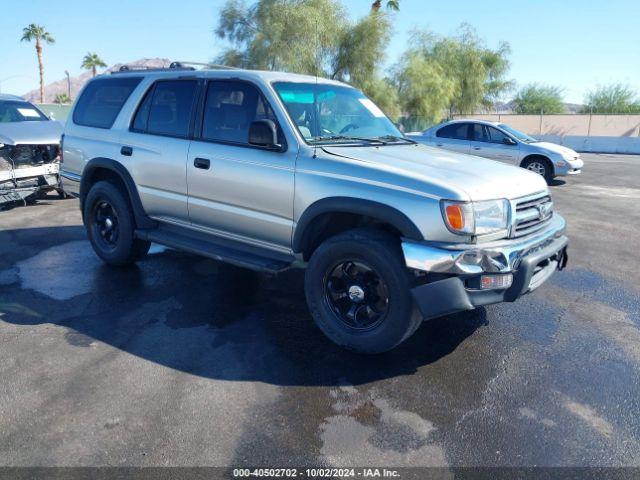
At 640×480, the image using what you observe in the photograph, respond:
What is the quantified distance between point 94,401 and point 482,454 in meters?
2.28

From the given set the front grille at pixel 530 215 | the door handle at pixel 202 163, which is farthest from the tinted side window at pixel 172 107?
the front grille at pixel 530 215

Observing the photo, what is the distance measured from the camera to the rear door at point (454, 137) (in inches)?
505

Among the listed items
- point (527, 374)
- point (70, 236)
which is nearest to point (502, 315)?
point (527, 374)

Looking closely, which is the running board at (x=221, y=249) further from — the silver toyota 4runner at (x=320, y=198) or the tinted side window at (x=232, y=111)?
the tinted side window at (x=232, y=111)

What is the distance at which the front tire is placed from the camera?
11.4 feet

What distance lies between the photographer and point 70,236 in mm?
7230

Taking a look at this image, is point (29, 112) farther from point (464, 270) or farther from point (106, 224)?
point (464, 270)

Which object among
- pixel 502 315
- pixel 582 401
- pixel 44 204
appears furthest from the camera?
pixel 44 204

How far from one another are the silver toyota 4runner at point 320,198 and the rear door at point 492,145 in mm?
8488

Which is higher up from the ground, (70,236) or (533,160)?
(533,160)

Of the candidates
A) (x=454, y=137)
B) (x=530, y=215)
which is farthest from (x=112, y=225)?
(x=454, y=137)

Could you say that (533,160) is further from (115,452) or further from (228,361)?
(115,452)

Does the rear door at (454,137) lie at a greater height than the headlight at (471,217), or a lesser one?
greater

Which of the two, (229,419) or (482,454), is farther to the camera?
(229,419)
